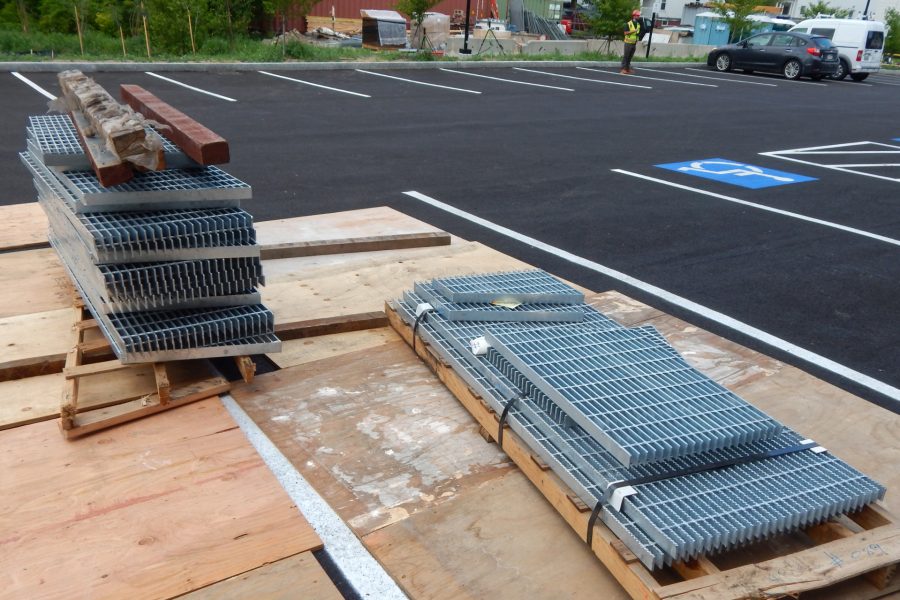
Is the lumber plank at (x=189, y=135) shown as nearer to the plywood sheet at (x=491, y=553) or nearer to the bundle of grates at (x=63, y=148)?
the bundle of grates at (x=63, y=148)

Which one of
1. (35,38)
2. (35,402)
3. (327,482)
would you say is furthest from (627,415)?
(35,38)

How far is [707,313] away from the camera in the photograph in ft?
18.6

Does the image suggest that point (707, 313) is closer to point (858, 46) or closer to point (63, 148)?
point (63, 148)

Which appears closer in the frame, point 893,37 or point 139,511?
point 139,511

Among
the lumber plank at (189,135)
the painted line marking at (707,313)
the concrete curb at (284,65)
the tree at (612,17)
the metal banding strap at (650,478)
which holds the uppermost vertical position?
the tree at (612,17)

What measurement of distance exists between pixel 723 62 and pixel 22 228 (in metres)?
28.3

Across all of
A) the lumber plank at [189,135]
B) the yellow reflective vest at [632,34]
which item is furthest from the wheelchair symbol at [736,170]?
the yellow reflective vest at [632,34]

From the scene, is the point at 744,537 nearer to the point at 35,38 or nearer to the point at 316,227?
the point at 316,227

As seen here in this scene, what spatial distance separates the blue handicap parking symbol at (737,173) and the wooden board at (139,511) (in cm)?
860

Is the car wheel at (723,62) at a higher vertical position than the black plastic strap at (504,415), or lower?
higher

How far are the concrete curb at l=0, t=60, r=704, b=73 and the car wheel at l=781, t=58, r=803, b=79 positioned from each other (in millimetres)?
6341

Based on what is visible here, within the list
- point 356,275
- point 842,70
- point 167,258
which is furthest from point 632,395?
point 842,70

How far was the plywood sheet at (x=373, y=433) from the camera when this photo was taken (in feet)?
10.2

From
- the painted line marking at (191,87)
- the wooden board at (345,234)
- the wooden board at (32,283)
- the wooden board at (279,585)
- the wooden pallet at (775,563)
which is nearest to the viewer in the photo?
the wooden pallet at (775,563)
